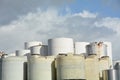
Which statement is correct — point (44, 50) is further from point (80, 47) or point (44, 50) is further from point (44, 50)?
point (80, 47)

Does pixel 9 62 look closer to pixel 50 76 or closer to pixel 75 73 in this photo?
pixel 50 76

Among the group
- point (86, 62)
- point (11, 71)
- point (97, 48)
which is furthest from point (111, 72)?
point (11, 71)

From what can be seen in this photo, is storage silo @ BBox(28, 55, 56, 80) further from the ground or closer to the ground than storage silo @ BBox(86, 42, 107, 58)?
closer to the ground

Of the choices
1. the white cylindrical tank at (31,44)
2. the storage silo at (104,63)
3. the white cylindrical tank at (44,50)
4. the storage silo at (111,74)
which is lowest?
the storage silo at (111,74)

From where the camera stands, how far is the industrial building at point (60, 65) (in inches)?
1586

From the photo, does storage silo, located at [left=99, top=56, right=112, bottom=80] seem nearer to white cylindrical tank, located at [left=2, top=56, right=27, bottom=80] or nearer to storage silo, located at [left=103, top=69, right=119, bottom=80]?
storage silo, located at [left=103, top=69, right=119, bottom=80]

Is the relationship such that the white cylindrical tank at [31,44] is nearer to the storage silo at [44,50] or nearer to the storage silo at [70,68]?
the storage silo at [44,50]

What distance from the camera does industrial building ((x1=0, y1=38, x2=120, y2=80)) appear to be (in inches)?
1586

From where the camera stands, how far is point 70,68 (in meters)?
39.9

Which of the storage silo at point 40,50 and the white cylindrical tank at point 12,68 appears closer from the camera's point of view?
the white cylindrical tank at point 12,68

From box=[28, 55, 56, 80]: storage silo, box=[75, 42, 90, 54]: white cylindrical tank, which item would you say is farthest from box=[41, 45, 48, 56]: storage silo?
box=[28, 55, 56, 80]: storage silo

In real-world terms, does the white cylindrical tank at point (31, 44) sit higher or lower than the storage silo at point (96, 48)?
higher

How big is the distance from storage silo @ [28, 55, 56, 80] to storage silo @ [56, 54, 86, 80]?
183 centimetres

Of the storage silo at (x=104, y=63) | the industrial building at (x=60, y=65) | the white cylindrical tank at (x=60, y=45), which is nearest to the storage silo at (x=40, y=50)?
the industrial building at (x=60, y=65)
